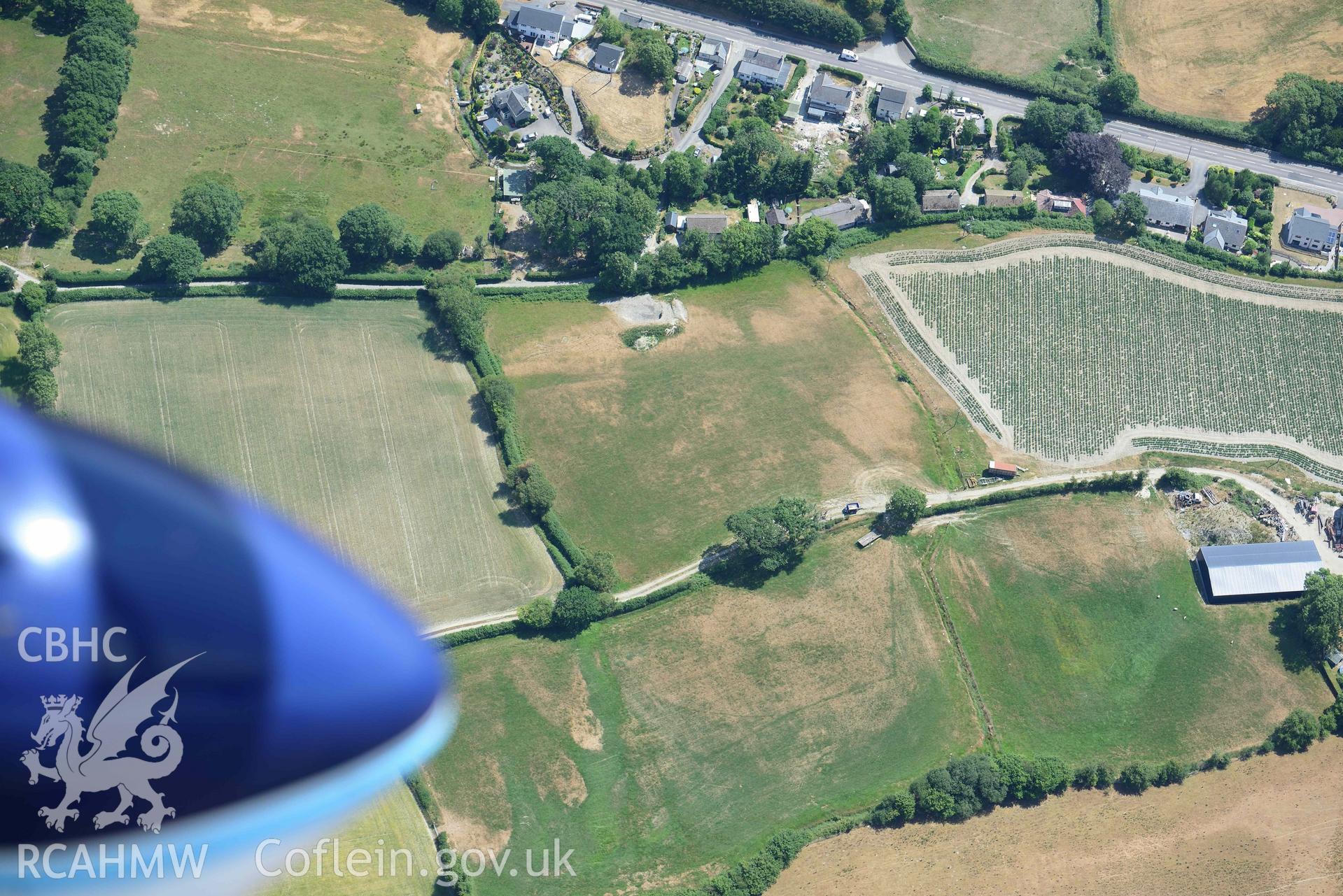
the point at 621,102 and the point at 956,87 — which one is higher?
the point at 956,87

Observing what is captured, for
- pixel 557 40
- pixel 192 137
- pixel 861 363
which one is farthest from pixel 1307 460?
pixel 192 137

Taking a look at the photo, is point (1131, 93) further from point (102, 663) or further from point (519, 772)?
point (102, 663)

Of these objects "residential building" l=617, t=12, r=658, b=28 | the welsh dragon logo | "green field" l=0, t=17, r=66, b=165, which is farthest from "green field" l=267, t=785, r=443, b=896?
"residential building" l=617, t=12, r=658, b=28

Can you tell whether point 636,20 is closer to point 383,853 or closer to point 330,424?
point 330,424

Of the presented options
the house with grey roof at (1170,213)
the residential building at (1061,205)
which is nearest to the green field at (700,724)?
the residential building at (1061,205)

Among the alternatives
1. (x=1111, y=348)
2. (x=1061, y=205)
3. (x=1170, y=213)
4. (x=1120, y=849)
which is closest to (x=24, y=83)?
(x=1061, y=205)

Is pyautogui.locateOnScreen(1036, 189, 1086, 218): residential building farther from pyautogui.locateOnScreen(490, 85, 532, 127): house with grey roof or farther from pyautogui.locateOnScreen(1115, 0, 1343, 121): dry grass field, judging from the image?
pyautogui.locateOnScreen(490, 85, 532, 127): house with grey roof

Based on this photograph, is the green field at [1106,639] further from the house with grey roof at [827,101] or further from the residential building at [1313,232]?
the house with grey roof at [827,101]
